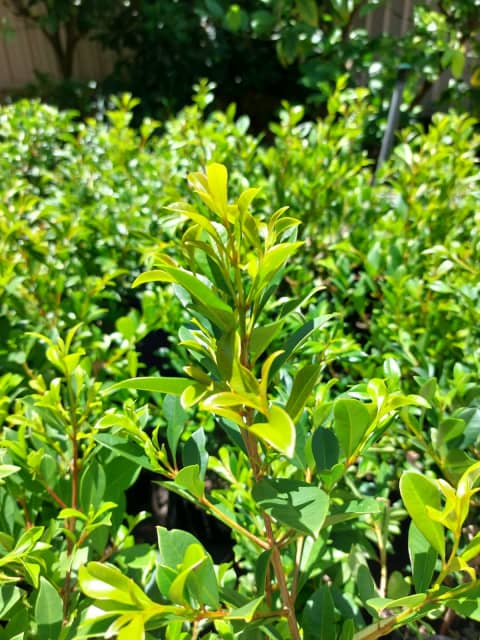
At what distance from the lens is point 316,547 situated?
89cm

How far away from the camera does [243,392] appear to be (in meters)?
0.52

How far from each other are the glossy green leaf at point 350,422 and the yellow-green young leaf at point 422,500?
2.6 inches

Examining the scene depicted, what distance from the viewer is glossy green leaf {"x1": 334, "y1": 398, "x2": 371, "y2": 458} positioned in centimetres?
59

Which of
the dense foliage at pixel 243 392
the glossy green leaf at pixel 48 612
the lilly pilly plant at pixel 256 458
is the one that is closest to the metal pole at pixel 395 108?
the dense foliage at pixel 243 392

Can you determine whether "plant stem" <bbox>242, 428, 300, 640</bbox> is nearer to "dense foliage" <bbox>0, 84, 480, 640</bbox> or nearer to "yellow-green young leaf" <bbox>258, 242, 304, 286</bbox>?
Answer: "dense foliage" <bbox>0, 84, 480, 640</bbox>

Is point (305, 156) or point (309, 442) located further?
point (305, 156)

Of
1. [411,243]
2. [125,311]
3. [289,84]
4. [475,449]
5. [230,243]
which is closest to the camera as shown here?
[230,243]

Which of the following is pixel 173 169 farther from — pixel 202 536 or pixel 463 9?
pixel 463 9

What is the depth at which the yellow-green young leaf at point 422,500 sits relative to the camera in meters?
0.56

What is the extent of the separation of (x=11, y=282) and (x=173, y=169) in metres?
0.84

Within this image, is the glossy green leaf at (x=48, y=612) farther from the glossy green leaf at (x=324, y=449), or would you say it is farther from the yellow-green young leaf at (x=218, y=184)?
the yellow-green young leaf at (x=218, y=184)

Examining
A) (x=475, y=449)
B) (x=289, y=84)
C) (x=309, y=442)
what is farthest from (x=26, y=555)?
(x=289, y=84)

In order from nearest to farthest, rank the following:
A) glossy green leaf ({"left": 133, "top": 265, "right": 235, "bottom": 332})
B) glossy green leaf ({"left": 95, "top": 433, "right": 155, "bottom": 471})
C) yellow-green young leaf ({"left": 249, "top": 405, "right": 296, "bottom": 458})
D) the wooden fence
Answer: yellow-green young leaf ({"left": 249, "top": 405, "right": 296, "bottom": 458}) < glossy green leaf ({"left": 133, "top": 265, "right": 235, "bottom": 332}) < glossy green leaf ({"left": 95, "top": 433, "right": 155, "bottom": 471}) < the wooden fence

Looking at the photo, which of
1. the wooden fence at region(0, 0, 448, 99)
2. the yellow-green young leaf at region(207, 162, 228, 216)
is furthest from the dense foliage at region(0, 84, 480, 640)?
the wooden fence at region(0, 0, 448, 99)
